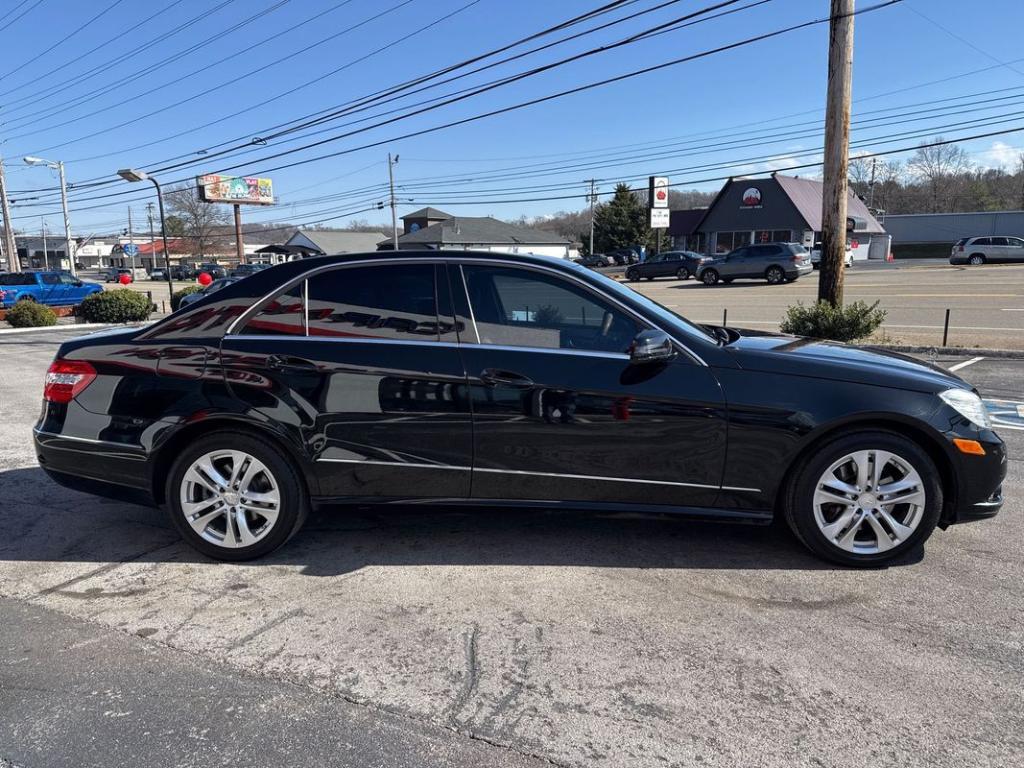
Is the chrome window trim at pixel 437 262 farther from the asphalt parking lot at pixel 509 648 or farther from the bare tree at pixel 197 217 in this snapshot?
the bare tree at pixel 197 217

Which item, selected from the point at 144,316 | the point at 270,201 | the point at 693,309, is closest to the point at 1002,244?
the point at 693,309

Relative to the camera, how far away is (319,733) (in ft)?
8.23

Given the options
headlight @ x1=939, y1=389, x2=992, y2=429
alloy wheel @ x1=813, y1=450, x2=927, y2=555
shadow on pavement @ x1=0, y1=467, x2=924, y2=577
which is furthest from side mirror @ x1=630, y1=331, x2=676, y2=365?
headlight @ x1=939, y1=389, x2=992, y2=429

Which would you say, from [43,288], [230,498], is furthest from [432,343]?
[43,288]

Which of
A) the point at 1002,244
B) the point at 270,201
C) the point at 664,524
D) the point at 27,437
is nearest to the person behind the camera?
the point at 664,524

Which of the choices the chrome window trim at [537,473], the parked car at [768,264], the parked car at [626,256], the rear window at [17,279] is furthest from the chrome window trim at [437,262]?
the parked car at [626,256]

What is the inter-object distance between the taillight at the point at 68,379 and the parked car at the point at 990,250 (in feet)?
149

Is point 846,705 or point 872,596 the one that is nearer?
point 846,705

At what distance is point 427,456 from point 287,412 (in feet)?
2.55

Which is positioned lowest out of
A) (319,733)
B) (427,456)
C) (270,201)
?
(319,733)

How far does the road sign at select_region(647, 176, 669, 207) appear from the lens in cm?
5535

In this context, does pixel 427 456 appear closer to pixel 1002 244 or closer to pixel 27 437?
pixel 27 437

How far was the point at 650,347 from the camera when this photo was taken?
3.51 meters

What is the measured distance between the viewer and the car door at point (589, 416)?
3.61m
